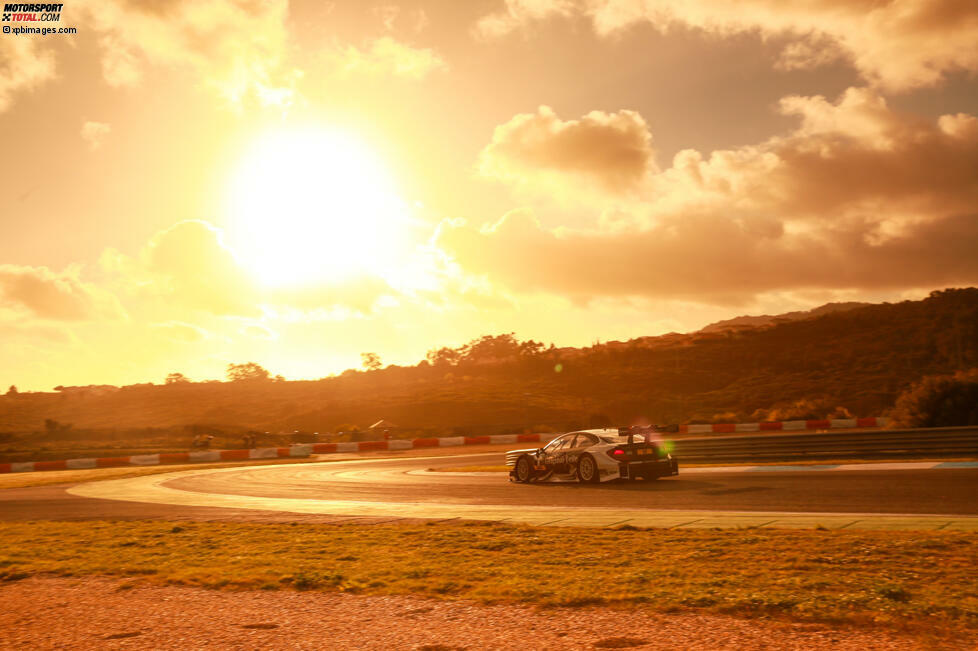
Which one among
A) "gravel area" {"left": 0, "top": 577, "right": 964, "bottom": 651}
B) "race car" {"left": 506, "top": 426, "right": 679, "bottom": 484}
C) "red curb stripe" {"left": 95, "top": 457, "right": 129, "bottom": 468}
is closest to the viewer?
"gravel area" {"left": 0, "top": 577, "right": 964, "bottom": 651}

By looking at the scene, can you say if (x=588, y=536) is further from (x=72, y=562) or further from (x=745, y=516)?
(x=72, y=562)

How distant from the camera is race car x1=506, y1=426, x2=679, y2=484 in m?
16.4

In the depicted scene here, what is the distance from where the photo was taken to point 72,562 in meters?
8.62

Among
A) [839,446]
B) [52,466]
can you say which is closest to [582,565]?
[839,446]

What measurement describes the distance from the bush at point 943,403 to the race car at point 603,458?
38.3 ft

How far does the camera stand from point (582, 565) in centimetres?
723

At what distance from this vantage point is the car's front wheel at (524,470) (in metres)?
18.0

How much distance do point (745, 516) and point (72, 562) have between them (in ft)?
26.4

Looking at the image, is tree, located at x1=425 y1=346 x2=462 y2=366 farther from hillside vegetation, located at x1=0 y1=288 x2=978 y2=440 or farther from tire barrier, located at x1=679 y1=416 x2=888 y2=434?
tire barrier, located at x1=679 y1=416 x2=888 y2=434

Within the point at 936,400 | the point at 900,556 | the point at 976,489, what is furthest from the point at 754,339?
the point at 900,556

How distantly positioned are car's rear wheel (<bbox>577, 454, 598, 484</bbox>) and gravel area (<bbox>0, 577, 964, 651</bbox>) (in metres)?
10.9

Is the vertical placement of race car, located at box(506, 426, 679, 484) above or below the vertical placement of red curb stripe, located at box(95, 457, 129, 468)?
above

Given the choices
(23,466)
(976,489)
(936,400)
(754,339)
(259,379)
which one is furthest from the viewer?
(259,379)

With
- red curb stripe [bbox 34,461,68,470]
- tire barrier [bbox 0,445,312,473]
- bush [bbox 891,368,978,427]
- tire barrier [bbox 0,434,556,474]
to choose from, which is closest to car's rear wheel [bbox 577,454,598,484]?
bush [bbox 891,368,978,427]
